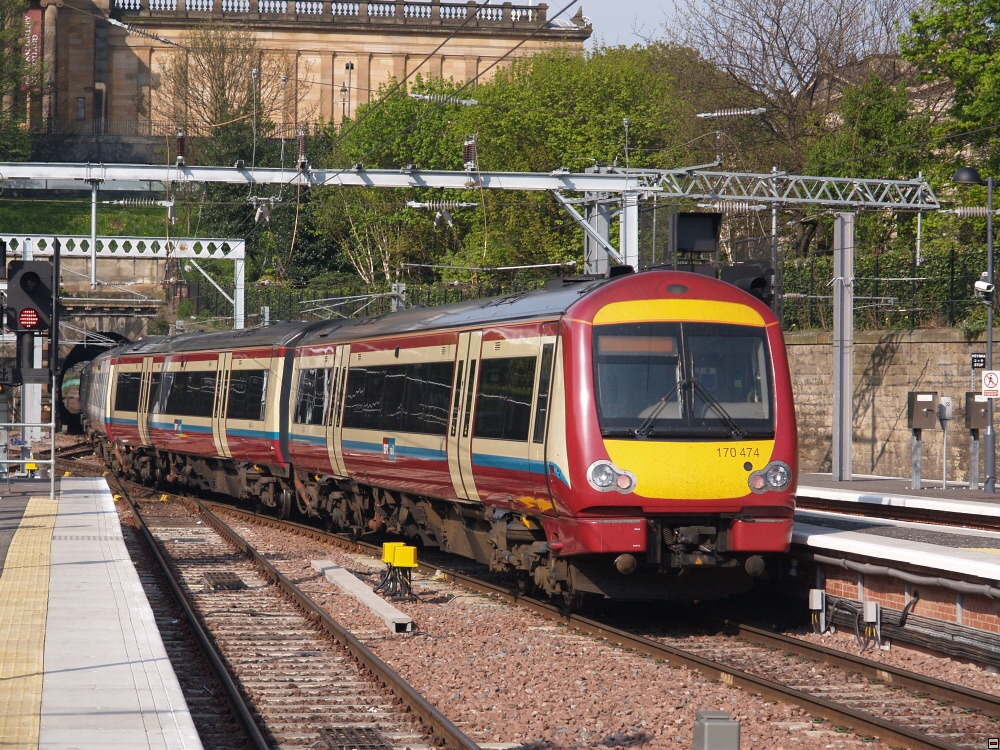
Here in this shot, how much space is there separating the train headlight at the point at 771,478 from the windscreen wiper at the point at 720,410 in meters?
0.37

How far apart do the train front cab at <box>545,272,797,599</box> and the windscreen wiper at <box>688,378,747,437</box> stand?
0.04ft

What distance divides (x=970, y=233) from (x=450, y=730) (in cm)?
3577

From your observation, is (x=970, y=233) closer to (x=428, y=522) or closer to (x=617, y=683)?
(x=428, y=522)

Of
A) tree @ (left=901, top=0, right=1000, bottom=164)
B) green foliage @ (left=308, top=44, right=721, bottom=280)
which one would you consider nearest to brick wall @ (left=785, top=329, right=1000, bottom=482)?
tree @ (left=901, top=0, right=1000, bottom=164)

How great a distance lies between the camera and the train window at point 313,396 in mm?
21497

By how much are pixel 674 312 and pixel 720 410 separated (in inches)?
39.0

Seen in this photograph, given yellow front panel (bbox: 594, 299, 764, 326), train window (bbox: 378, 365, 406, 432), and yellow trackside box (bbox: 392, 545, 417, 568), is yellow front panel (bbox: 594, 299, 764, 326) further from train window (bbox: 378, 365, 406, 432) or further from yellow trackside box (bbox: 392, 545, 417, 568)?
→ train window (bbox: 378, 365, 406, 432)

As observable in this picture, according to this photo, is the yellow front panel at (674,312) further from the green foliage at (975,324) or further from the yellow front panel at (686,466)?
the green foliage at (975,324)

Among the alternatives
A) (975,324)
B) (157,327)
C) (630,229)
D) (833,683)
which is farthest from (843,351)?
(157,327)

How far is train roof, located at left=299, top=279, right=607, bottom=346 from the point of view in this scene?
1384 cm

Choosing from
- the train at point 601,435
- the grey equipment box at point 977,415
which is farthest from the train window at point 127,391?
the grey equipment box at point 977,415

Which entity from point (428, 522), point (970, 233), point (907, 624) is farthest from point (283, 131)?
point (907, 624)

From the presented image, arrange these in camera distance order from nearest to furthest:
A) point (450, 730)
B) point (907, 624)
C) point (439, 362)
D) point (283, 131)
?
1. point (450, 730)
2. point (907, 624)
3. point (439, 362)
4. point (283, 131)

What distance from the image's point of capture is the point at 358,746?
29.9 feet
